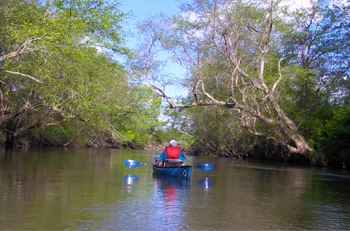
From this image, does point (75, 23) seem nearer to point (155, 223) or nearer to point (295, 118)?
point (155, 223)

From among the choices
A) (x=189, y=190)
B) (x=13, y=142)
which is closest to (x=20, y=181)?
(x=189, y=190)

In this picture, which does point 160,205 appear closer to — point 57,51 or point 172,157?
point 172,157

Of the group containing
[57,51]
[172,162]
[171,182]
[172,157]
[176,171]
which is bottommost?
[171,182]

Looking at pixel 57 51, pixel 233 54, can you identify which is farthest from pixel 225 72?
pixel 57 51

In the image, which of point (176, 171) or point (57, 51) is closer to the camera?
point (176, 171)

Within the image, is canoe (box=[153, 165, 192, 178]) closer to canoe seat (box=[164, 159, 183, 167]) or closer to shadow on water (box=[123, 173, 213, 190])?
shadow on water (box=[123, 173, 213, 190])

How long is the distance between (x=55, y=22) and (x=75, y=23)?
126 cm

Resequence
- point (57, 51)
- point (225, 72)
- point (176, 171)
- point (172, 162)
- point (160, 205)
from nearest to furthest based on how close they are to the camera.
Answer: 1. point (160, 205)
2. point (176, 171)
3. point (172, 162)
4. point (57, 51)
5. point (225, 72)

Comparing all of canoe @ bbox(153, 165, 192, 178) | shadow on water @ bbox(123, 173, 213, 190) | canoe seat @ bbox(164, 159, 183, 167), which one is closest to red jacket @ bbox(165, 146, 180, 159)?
canoe seat @ bbox(164, 159, 183, 167)

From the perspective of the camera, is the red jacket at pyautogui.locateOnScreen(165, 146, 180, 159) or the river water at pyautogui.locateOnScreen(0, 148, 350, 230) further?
the red jacket at pyautogui.locateOnScreen(165, 146, 180, 159)

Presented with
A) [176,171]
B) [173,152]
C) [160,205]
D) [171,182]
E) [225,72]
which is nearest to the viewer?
[160,205]

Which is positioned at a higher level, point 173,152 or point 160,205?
point 173,152

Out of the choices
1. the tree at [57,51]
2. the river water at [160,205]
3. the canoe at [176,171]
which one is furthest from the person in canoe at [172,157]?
the tree at [57,51]

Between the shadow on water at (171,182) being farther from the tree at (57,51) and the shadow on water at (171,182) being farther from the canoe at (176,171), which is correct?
the tree at (57,51)
